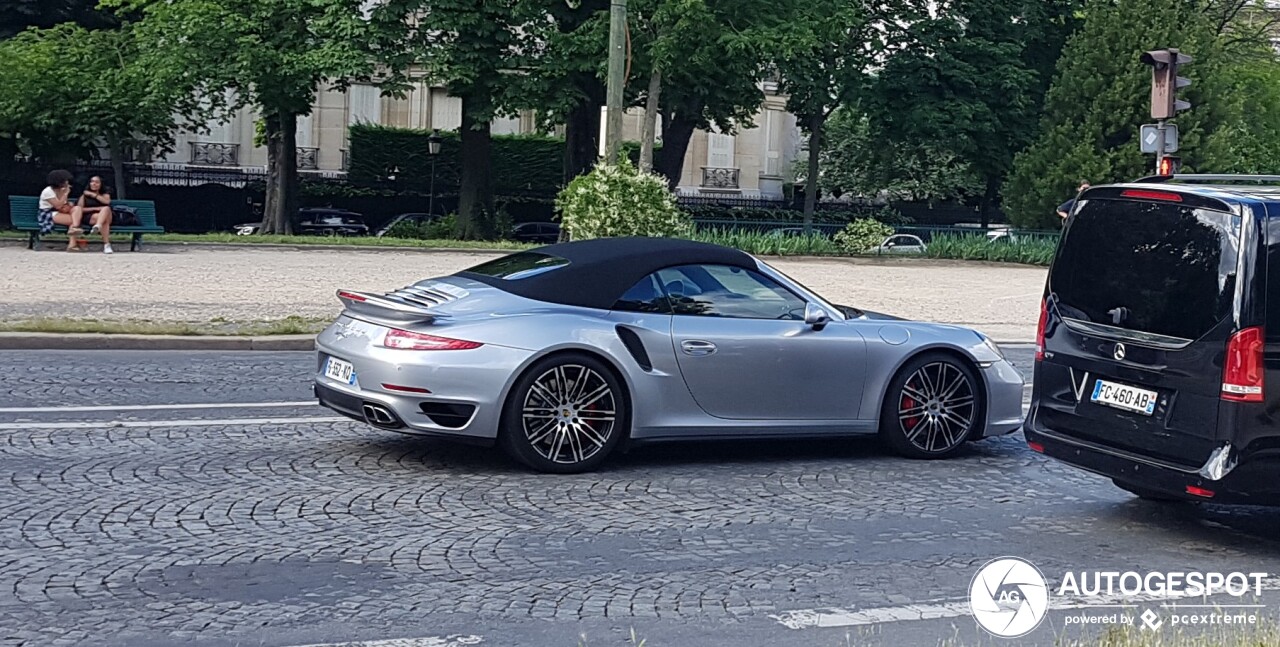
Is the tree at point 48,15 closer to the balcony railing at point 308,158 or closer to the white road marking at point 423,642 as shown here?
the balcony railing at point 308,158

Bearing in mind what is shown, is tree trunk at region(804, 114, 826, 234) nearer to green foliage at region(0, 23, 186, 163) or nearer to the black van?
green foliage at region(0, 23, 186, 163)

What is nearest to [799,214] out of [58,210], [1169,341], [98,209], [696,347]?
[98,209]

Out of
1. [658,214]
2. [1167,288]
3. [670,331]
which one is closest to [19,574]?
[670,331]

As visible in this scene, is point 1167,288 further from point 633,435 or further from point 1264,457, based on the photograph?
point 633,435

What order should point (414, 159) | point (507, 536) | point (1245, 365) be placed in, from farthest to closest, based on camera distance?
point (414, 159) < point (507, 536) < point (1245, 365)

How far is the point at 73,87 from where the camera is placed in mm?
42312

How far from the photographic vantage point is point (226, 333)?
14.3m

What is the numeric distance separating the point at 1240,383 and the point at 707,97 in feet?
115

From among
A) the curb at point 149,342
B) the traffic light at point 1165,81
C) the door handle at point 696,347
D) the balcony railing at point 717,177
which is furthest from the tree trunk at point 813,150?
the door handle at point 696,347

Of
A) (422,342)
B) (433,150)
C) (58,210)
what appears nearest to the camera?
(422,342)

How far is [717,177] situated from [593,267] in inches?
2194

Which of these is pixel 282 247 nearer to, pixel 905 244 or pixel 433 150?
pixel 905 244

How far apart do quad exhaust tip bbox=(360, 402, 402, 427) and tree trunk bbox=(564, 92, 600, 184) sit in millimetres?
31420

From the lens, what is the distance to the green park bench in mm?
25906
